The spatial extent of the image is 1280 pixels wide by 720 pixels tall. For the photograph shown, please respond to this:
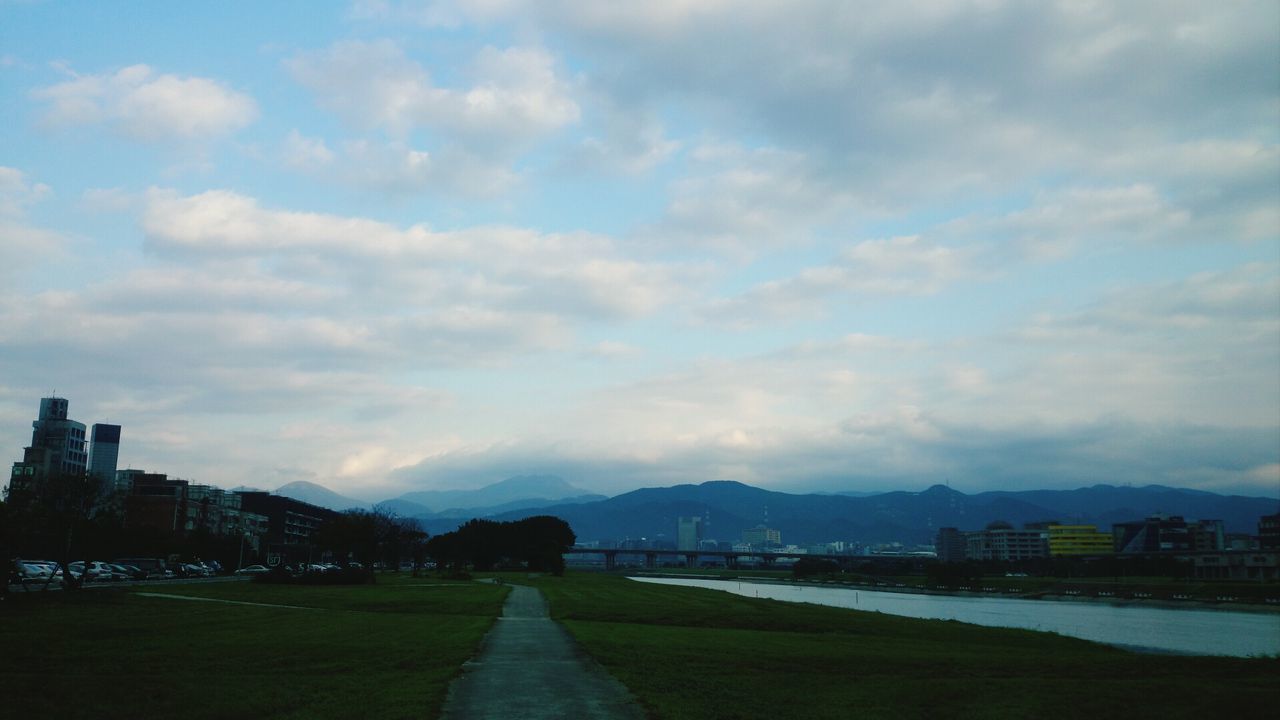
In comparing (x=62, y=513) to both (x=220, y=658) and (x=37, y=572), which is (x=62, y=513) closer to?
(x=37, y=572)

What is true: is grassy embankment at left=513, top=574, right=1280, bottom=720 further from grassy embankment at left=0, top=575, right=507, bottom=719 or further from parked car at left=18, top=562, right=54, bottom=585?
parked car at left=18, top=562, right=54, bottom=585

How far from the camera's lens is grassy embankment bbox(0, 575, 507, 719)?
20938 millimetres

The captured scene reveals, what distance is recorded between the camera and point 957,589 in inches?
7849

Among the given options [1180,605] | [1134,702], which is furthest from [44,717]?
[1180,605]

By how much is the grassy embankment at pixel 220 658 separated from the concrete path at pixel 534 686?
0.77 m

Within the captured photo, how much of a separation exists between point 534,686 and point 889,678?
12218mm

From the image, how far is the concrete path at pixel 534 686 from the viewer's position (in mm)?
20578

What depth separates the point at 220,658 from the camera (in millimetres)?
29531

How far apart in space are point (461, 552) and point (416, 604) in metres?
130

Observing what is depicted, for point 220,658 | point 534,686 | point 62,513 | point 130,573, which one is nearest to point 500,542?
point 130,573

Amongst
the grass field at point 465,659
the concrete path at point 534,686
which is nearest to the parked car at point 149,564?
the grass field at point 465,659

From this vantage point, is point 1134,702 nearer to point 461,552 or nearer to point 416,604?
point 416,604

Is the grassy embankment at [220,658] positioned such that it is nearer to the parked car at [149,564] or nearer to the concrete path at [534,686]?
the concrete path at [534,686]

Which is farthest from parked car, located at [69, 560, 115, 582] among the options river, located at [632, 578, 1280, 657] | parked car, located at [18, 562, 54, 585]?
river, located at [632, 578, 1280, 657]
